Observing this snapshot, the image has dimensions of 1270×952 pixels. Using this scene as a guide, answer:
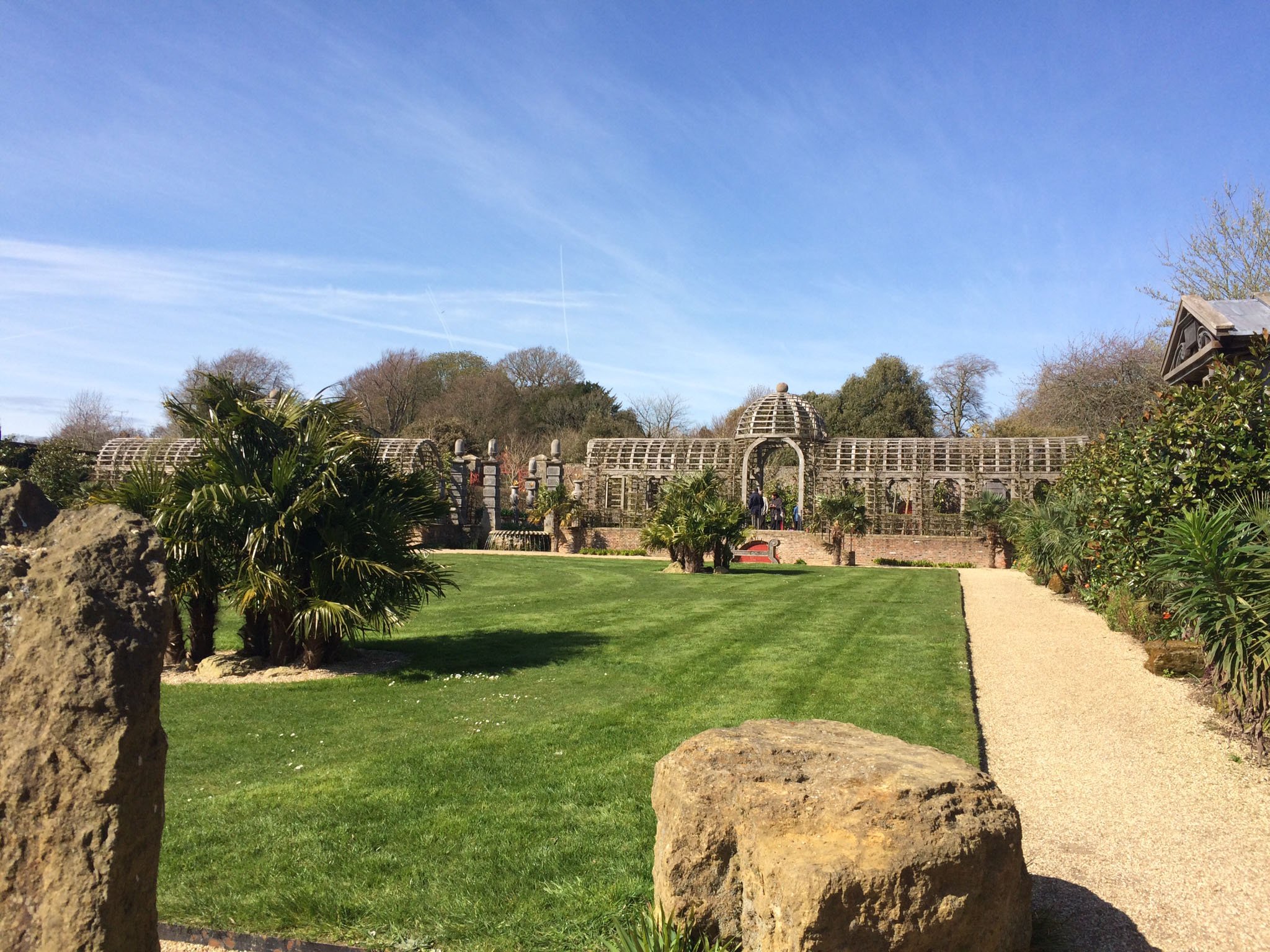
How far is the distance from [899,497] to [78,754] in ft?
97.0

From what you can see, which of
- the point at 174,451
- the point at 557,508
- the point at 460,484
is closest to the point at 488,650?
the point at 557,508

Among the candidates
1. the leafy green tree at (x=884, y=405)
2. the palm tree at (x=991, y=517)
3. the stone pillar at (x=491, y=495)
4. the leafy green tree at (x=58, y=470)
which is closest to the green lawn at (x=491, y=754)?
the leafy green tree at (x=58, y=470)

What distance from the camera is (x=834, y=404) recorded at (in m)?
47.8

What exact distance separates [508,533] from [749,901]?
23925mm

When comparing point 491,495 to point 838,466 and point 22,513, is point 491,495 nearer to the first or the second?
point 838,466

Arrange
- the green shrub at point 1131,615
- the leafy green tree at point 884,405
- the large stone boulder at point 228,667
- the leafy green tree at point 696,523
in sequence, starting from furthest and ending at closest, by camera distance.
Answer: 1. the leafy green tree at point 884,405
2. the leafy green tree at point 696,523
3. the green shrub at point 1131,615
4. the large stone boulder at point 228,667

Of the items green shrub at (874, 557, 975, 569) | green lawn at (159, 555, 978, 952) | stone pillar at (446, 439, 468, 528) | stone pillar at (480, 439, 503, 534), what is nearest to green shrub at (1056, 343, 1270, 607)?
green lawn at (159, 555, 978, 952)

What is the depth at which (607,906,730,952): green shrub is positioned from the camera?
300 centimetres

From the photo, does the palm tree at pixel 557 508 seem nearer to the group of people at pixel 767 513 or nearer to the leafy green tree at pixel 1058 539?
the group of people at pixel 767 513

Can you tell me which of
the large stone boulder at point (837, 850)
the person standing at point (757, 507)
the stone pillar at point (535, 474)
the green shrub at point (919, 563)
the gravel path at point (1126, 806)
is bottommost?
the green shrub at point (919, 563)

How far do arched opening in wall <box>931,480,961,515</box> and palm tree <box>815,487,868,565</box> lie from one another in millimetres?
3226

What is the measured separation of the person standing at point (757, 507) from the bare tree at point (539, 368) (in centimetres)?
2843

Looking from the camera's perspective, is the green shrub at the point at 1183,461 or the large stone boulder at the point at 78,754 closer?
the large stone boulder at the point at 78,754

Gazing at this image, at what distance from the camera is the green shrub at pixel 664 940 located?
3000 millimetres
